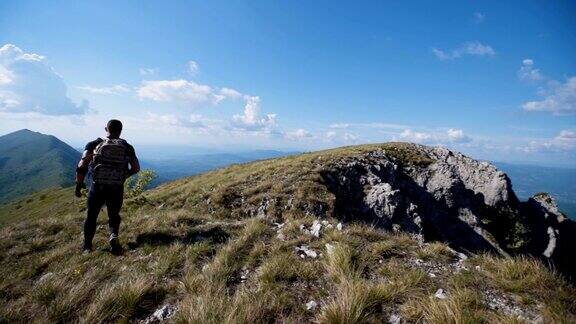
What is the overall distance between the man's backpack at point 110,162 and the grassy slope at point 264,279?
6.03 ft

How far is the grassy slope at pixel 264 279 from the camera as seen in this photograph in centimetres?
463

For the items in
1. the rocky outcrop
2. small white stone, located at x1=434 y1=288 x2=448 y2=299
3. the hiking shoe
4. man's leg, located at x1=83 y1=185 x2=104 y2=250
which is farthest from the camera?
the rocky outcrop

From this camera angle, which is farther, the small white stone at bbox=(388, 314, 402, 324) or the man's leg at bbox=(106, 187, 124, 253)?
the man's leg at bbox=(106, 187, 124, 253)

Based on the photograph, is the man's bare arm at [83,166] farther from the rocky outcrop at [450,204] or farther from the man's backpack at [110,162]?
the rocky outcrop at [450,204]

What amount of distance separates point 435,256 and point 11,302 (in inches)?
325

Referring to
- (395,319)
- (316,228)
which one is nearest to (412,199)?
(316,228)

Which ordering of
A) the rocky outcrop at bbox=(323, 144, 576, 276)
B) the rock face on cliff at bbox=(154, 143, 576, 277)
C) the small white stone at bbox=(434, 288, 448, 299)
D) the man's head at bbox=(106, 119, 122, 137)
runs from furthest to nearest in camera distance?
the rocky outcrop at bbox=(323, 144, 576, 276), the rock face on cliff at bbox=(154, 143, 576, 277), the man's head at bbox=(106, 119, 122, 137), the small white stone at bbox=(434, 288, 448, 299)

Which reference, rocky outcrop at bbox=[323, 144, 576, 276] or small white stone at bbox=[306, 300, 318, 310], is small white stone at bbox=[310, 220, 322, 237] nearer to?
small white stone at bbox=[306, 300, 318, 310]

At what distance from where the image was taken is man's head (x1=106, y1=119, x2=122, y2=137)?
846cm

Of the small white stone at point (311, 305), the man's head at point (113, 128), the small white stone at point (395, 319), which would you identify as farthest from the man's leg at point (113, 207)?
the small white stone at point (395, 319)

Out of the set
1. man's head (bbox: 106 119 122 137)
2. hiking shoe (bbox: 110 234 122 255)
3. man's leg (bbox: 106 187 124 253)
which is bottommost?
hiking shoe (bbox: 110 234 122 255)

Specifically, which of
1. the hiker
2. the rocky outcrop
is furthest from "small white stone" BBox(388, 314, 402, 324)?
the rocky outcrop

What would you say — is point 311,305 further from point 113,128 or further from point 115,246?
point 113,128

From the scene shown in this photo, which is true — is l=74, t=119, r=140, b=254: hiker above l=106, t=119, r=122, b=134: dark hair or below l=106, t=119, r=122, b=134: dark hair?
below
